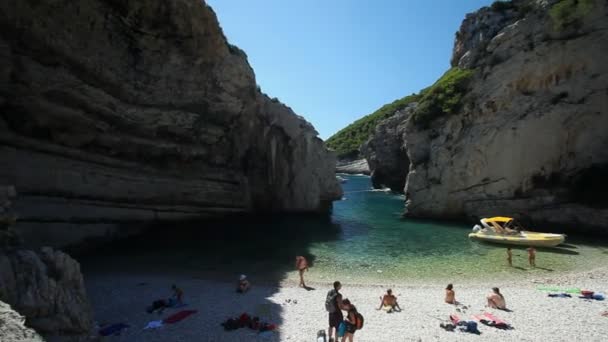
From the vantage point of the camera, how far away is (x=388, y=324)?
9.70 m

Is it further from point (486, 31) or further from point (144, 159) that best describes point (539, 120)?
point (144, 159)

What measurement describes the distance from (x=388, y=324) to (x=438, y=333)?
1.46 metres

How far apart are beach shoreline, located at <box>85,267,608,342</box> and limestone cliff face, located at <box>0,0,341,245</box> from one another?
695cm

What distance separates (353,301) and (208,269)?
27.5 feet

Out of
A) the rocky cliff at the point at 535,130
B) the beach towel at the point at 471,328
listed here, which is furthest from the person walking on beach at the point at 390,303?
the rocky cliff at the point at 535,130

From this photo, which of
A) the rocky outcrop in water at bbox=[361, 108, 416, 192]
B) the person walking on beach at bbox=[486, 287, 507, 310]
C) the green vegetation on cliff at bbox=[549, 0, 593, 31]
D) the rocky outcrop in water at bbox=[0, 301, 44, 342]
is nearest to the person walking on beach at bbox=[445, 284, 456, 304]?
the person walking on beach at bbox=[486, 287, 507, 310]

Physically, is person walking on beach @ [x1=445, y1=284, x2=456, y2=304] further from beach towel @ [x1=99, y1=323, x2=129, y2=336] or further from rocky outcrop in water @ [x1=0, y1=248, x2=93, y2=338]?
rocky outcrop in water @ [x1=0, y1=248, x2=93, y2=338]

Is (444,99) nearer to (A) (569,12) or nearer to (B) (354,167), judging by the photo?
(A) (569,12)

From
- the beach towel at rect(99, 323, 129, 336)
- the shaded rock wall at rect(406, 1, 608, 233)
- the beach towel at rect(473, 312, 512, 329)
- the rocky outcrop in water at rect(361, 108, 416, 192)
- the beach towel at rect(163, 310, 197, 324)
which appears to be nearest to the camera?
the beach towel at rect(99, 323, 129, 336)

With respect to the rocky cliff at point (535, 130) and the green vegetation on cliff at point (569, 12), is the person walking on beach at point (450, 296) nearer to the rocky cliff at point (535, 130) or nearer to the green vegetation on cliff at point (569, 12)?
the rocky cliff at point (535, 130)

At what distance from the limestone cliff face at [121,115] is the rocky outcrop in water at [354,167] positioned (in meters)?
80.0

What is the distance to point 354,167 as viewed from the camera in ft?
362

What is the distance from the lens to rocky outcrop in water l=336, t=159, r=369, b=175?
107 metres

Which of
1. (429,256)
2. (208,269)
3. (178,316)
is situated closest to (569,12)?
(429,256)
